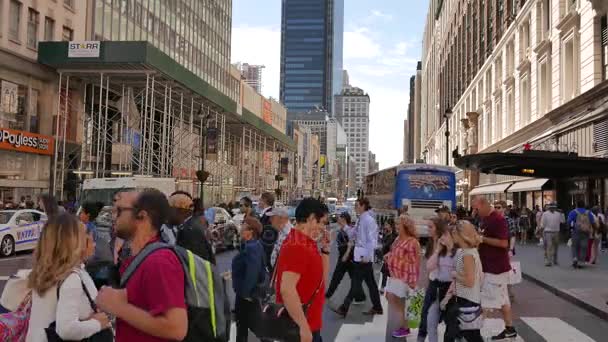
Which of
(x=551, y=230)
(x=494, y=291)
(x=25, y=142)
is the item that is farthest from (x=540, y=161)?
(x=25, y=142)

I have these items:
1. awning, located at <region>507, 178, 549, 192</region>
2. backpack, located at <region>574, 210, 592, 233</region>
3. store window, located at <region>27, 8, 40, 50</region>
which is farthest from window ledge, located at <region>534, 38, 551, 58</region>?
store window, located at <region>27, 8, 40, 50</region>

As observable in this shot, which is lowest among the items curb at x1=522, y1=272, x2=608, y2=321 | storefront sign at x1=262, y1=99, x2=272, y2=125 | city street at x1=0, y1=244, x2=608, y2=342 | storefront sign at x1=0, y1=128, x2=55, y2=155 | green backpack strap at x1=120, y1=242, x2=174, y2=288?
city street at x1=0, y1=244, x2=608, y2=342

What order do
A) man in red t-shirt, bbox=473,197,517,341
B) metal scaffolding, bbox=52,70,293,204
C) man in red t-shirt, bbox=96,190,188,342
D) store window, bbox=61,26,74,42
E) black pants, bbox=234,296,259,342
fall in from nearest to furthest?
man in red t-shirt, bbox=96,190,188,342 → black pants, bbox=234,296,259,342 → man in red t-shirt, bbox=473,197,517,341 → metal scaffolding, bbox=52,70,293,204 → store window, bbox=61,26,74,42

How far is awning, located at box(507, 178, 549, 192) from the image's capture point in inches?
1255

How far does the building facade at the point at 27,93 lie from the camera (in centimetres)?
3064

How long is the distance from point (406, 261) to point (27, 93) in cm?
3101

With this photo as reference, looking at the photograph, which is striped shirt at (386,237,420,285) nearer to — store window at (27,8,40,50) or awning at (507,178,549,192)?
awning at (507,178,549,192)

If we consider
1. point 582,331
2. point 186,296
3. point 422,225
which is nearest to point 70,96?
point 422,225

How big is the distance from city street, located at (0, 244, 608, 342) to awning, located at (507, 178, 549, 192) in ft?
69.4

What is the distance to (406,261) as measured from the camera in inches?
306

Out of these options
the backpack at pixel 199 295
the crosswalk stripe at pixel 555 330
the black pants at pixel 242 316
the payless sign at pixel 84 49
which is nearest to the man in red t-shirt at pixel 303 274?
the backpack at pixel 199 295

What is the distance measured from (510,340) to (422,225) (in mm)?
17758

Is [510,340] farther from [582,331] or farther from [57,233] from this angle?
[57,233]

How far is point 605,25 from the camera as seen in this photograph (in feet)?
82.5
